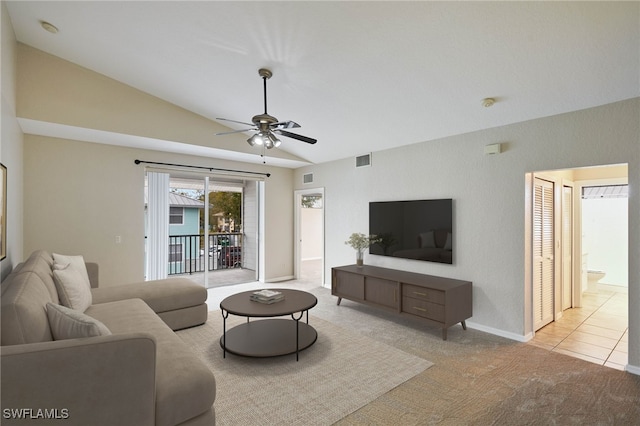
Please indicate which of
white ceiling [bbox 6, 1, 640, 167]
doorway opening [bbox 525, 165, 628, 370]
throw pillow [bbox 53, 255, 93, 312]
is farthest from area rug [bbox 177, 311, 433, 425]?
white ceiling [bbox 6, 1, 640, 167]

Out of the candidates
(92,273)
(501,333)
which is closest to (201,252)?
(92,273)

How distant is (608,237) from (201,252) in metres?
8.39

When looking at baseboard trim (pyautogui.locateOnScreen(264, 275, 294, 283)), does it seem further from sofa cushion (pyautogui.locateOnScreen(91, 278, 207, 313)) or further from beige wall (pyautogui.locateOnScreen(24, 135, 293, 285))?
sofa cushion (pyautogui.locateOnScreen(91, 278, 207, 313))

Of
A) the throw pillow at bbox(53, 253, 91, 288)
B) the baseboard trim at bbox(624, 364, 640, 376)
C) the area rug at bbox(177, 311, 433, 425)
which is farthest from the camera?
the throw pillow at bbox(53, 253, 91, 288)

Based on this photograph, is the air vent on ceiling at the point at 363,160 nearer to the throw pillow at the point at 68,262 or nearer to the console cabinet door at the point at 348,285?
the console cabinet door at the point at 348,285

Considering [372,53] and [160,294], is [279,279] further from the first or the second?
[372,53]

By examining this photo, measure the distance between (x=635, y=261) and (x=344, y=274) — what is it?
3166mm

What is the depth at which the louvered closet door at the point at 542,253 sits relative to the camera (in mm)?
3665

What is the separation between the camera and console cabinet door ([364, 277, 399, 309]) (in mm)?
3990

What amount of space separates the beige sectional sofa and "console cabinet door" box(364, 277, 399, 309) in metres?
2.67

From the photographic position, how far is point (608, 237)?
6387mm

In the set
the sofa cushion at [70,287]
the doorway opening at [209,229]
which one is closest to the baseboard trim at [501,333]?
the sofa cushion at [70,287]

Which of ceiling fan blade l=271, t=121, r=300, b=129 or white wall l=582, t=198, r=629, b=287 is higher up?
ceiling fan blade l=271, t=121, r=300, b=129

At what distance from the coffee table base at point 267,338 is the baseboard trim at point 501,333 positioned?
2.01m
